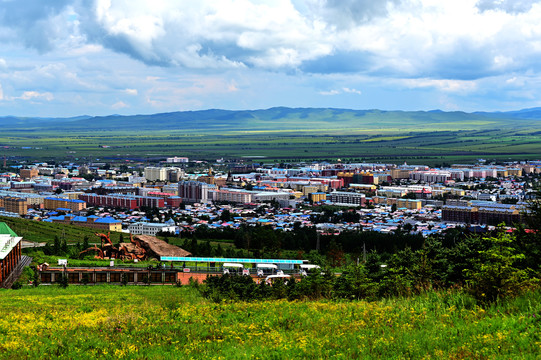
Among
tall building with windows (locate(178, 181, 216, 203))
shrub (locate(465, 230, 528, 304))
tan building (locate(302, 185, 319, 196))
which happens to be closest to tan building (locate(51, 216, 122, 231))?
tall building with windows (locate(178, 181, 216, 203))

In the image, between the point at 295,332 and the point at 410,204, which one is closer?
the point at 295,332

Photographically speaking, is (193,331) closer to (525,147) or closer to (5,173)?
(5,173)

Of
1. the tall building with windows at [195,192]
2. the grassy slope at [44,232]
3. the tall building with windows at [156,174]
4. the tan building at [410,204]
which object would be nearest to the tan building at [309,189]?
the tall building with windows at [195,192]

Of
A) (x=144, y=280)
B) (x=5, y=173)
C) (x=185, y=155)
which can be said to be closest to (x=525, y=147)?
(x=185, y=155)

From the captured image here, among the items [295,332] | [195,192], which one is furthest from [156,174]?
[295,332]

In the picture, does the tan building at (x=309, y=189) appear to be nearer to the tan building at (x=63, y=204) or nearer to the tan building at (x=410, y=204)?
the tan building at (x=410, y=204)

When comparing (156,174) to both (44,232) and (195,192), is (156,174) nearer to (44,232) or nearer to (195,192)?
(195,192)

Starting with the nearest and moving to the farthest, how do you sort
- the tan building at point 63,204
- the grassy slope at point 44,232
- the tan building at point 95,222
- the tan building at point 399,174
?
the grassy slope at point 44,232 < the tan building at point 95,222 < the tan building at point 63,204 < the tan building at point 399,174

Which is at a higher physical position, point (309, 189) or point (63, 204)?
point (63, 204)
